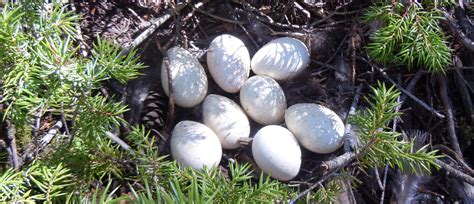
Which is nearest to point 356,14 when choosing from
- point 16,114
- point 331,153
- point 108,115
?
point 331,153

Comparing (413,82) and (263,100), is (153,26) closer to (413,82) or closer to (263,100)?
(263,100)

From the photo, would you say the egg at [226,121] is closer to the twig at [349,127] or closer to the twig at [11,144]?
the twig at [349,127]

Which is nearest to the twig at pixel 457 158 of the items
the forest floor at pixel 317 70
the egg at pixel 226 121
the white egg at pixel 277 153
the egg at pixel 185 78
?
the forest floor at pixel 317 70

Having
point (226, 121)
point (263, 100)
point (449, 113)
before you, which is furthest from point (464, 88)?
point (226, 121)

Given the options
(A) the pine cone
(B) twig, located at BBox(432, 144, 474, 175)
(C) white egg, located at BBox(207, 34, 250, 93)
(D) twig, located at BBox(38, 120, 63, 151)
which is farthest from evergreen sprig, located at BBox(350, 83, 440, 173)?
(D) twig, located at BBox(38, 120, 63, 151)

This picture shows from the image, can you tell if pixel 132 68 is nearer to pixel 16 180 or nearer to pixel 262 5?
pixel 16 180
